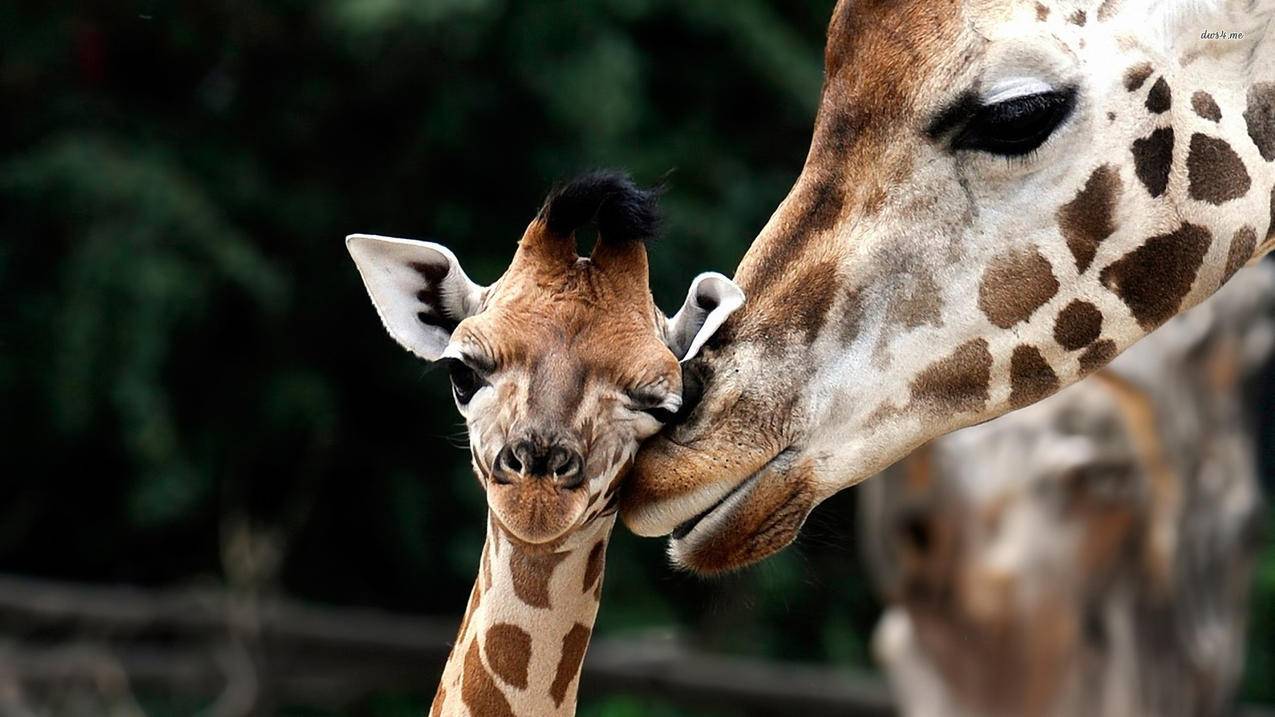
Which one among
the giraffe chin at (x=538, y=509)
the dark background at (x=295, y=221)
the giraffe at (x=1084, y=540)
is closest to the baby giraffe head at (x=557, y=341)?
the giraffe chin at (x=538, y=509)

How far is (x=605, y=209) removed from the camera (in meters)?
1.83

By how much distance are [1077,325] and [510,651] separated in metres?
0.78

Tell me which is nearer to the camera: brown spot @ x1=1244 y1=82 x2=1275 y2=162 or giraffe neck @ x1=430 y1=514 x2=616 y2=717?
giraffe neck @ x1=430 y1=514 x2=616 y2=717

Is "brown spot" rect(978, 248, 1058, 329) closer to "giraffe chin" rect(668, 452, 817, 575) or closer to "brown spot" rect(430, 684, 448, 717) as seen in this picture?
"giraffe chin" rect(668, 452, 817, 575)

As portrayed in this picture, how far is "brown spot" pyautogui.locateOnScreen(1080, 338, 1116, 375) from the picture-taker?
6.80 ft

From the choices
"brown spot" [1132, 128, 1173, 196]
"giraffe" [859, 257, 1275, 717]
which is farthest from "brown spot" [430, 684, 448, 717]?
"giraffe" [859, 257, 1275, 717]

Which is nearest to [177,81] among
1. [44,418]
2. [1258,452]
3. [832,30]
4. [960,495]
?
[44,418]

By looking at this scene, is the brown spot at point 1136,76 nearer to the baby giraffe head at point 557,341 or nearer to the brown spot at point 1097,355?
the brown spot at point 1097,355

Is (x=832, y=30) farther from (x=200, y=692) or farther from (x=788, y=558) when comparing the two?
(x=200, y=692)

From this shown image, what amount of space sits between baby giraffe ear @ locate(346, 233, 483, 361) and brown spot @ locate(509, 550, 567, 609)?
25 centimetres

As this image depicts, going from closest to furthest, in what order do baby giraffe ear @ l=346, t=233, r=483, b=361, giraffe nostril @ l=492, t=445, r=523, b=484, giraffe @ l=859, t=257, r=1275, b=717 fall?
1. giraffe nostril @ l=492, t=445, r=523, b=484
2. baby giraffe ear @ l=346, t=233, r=483, b=361
3. giraffe @ l=859, t=257, r=1275, b=717

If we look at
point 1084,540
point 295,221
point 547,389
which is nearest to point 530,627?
point 547,389

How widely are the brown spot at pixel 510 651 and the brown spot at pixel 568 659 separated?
36mm

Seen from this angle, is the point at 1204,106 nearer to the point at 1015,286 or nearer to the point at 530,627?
the point at 1015,286
